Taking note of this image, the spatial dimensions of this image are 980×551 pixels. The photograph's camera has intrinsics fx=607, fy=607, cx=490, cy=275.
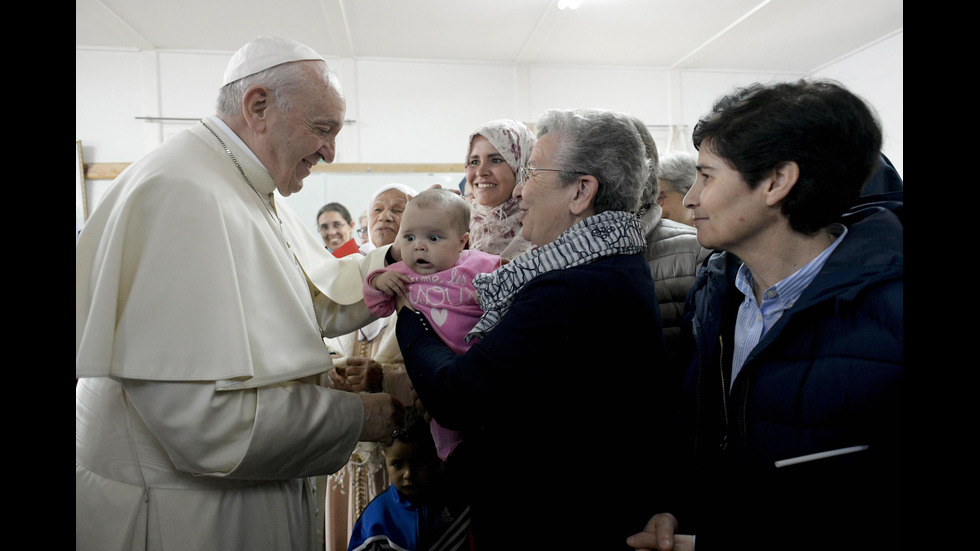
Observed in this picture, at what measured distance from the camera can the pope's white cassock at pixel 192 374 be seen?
161 centimetres

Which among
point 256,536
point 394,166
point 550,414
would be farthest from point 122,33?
point 550,414

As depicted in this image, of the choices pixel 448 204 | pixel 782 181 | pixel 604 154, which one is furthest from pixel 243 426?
pixel 782 181

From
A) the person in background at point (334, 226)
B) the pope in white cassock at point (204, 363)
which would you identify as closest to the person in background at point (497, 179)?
the pope in white cassock at point (204, 363)

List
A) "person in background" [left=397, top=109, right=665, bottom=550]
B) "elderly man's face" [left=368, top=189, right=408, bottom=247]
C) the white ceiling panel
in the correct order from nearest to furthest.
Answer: "person in background" [left=397, top=109, right=665, bottom=550] < "elderly man's face" [left=368, top=189, right=408, bottom=247] < the white ceiling panel

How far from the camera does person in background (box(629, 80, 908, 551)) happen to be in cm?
131

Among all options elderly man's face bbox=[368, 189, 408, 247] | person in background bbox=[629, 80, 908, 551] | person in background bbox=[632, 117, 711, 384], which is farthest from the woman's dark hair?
elderly man's face bbox=[368, 189, 408, 247]

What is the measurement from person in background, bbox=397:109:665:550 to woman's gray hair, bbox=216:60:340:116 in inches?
34.8

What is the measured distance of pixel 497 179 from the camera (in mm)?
3012

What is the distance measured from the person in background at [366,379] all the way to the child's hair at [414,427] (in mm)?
163

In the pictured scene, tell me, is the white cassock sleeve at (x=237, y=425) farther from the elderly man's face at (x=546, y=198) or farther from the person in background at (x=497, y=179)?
the person in background at (x=497, y=179)

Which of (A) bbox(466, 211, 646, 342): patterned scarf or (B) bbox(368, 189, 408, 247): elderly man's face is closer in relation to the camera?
(A) bbox(466, 211, 646, 342): patterned scarf

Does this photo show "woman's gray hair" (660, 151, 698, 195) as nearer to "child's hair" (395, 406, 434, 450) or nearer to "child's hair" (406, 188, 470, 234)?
"child's hair" (406, 188, 470, 234)

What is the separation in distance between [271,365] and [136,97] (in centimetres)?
779

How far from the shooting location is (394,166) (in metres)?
8.25
